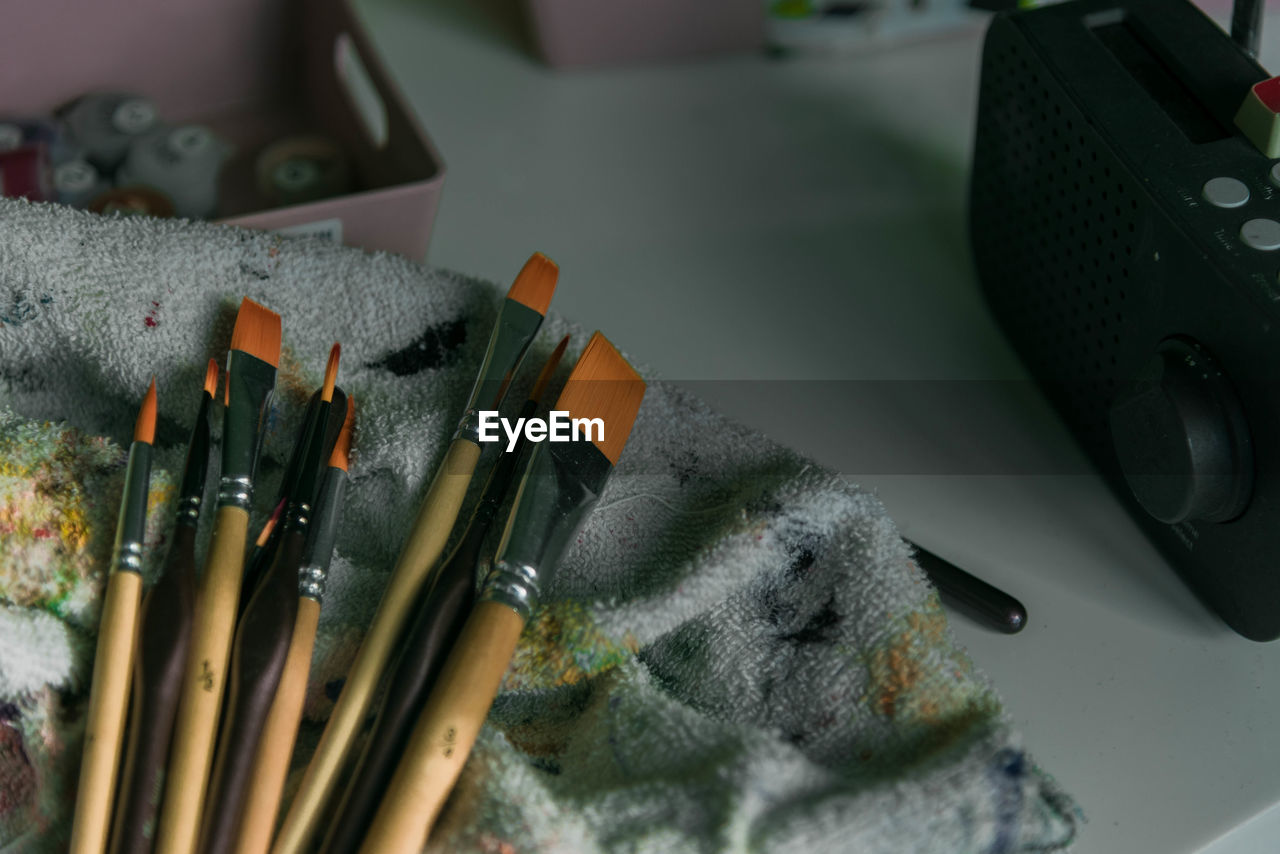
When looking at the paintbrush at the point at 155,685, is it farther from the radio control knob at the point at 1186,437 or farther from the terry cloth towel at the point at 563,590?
the radio control knob at the point at 1186,437

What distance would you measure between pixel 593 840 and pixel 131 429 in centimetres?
21

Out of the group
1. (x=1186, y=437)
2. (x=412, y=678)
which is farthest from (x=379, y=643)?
(x=1186, y=437)

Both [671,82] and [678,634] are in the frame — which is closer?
[678,634]

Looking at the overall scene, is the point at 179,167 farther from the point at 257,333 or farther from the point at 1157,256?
the point at 1157,256

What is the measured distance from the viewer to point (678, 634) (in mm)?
316

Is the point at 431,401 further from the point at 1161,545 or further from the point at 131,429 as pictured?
the point at 1161,545

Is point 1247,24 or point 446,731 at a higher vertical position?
point 1247,24

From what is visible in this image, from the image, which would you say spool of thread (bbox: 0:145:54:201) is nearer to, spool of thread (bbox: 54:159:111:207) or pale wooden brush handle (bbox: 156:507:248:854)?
spool of thread (bbox: 54:159:111:207)

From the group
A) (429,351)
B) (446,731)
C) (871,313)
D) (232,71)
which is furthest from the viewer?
(232,71)

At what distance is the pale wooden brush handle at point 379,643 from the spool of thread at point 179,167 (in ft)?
0.86

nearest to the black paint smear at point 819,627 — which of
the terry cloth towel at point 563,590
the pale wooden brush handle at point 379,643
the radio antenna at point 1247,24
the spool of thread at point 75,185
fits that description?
the terry cloth towel at point 563,590

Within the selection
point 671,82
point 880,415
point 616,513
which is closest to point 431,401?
point 616,513

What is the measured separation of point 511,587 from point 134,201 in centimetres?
31

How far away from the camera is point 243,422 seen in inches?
12.7
